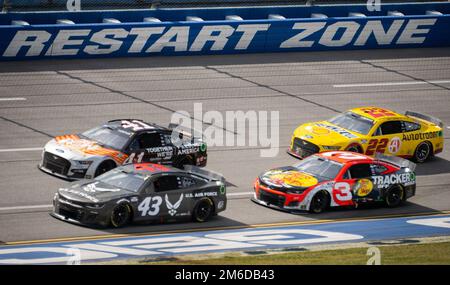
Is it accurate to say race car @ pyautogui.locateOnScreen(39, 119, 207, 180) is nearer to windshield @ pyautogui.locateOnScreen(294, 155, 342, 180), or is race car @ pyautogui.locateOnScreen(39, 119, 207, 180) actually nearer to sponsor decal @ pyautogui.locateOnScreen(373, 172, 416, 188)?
windshield @ pyautogui.locateOnScreen(294, 155, 342, 180)

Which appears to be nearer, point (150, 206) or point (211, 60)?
point (150, 206)

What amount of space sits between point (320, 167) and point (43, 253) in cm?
698

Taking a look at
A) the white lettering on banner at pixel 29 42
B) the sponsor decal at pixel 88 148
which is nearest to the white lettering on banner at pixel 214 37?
the white lettering on banner at pixel 29 42

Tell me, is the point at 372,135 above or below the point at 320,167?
above

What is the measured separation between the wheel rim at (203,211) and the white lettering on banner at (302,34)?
14.8m

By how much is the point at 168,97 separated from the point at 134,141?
6.47 metres

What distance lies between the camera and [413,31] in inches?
1425

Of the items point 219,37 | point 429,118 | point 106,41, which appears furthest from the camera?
point 219,37

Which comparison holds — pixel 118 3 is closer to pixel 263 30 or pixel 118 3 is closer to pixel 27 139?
pixel 263 30

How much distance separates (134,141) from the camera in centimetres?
2269

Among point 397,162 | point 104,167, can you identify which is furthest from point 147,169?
point 397,162

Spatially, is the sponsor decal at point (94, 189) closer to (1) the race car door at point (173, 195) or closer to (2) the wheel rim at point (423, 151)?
(1) the race car door at point (173, 195)

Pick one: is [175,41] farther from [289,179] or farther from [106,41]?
[289,179]

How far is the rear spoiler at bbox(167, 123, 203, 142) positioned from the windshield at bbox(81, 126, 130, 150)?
154cm
